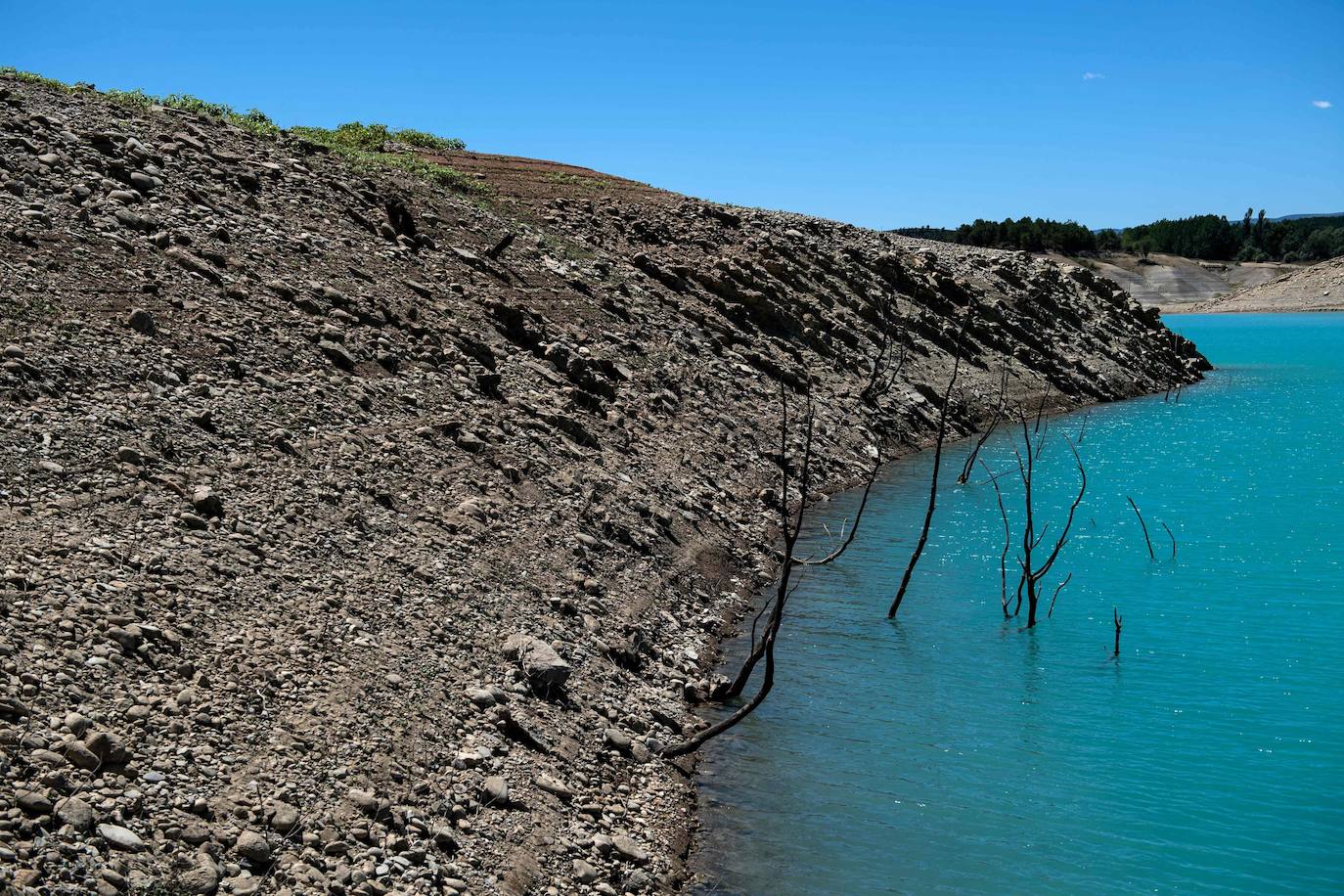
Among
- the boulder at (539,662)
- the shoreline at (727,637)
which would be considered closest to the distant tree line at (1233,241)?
the shoreline at (727,637)

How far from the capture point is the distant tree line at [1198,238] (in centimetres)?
12938

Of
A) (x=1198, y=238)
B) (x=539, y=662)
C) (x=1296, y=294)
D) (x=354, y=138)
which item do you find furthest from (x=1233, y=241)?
(x=539, y=662)

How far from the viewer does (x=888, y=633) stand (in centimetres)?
1892

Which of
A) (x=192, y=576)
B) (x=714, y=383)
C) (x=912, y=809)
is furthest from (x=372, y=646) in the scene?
(x=714, y=383)

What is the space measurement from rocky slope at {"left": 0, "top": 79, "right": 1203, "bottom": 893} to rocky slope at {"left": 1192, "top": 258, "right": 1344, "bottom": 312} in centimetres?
11882

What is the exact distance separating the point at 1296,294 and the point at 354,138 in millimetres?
129951

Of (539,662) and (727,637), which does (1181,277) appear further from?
(539,662)

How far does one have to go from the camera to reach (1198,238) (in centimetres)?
15838

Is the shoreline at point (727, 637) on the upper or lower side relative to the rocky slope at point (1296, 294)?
lower

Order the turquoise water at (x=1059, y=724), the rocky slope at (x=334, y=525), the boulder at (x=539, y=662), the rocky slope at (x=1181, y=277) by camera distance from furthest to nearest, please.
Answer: the rocky slope at (x=1181, y=277), the boulder at (x=539, y=662), the turquoise water at (x=1059, y=724), the rocky slope at (x=334, y=525)

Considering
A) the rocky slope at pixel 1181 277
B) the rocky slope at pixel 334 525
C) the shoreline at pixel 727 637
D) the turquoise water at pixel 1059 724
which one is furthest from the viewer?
the rocky slope at pixel 1181 277

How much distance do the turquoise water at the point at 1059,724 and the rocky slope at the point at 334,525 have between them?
5.07 ft

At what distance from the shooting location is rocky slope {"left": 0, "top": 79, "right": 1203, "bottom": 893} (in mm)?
9055

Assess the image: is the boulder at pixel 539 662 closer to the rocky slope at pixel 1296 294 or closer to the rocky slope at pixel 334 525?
the rocky slope at pixel 334 525
